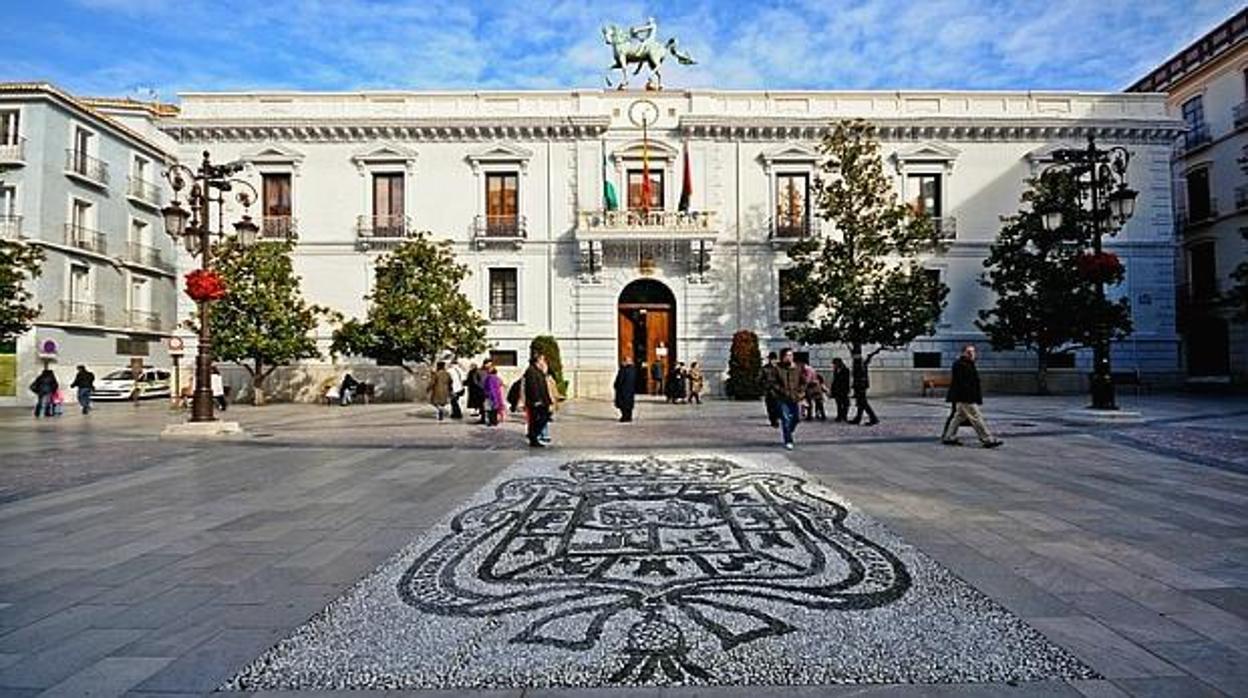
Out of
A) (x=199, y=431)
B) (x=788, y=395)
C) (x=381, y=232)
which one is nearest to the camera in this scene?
(x=788, y=395)

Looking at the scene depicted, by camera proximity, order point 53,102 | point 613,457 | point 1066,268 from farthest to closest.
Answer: point 53,102, point 1066,268, point 613,457

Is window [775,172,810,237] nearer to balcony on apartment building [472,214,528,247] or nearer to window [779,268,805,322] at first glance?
window [779,268,805,322]

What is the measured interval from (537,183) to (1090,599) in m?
26.2

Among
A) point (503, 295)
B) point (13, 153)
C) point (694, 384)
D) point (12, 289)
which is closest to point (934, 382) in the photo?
point (694, 384)

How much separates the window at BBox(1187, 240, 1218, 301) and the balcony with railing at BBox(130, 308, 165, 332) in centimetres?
5023

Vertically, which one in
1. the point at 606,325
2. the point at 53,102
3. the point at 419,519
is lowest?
the point at 419,519

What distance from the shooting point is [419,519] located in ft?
21.8

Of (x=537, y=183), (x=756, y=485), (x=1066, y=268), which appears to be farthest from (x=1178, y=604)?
(x=537, y=183)

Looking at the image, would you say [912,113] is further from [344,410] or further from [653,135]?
[344,410]

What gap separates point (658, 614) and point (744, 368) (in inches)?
864

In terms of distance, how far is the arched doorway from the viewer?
2805 cm

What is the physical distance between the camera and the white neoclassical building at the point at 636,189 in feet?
91.3

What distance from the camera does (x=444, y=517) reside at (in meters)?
6.69

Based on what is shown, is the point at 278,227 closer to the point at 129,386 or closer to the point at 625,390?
the point at 129,386
